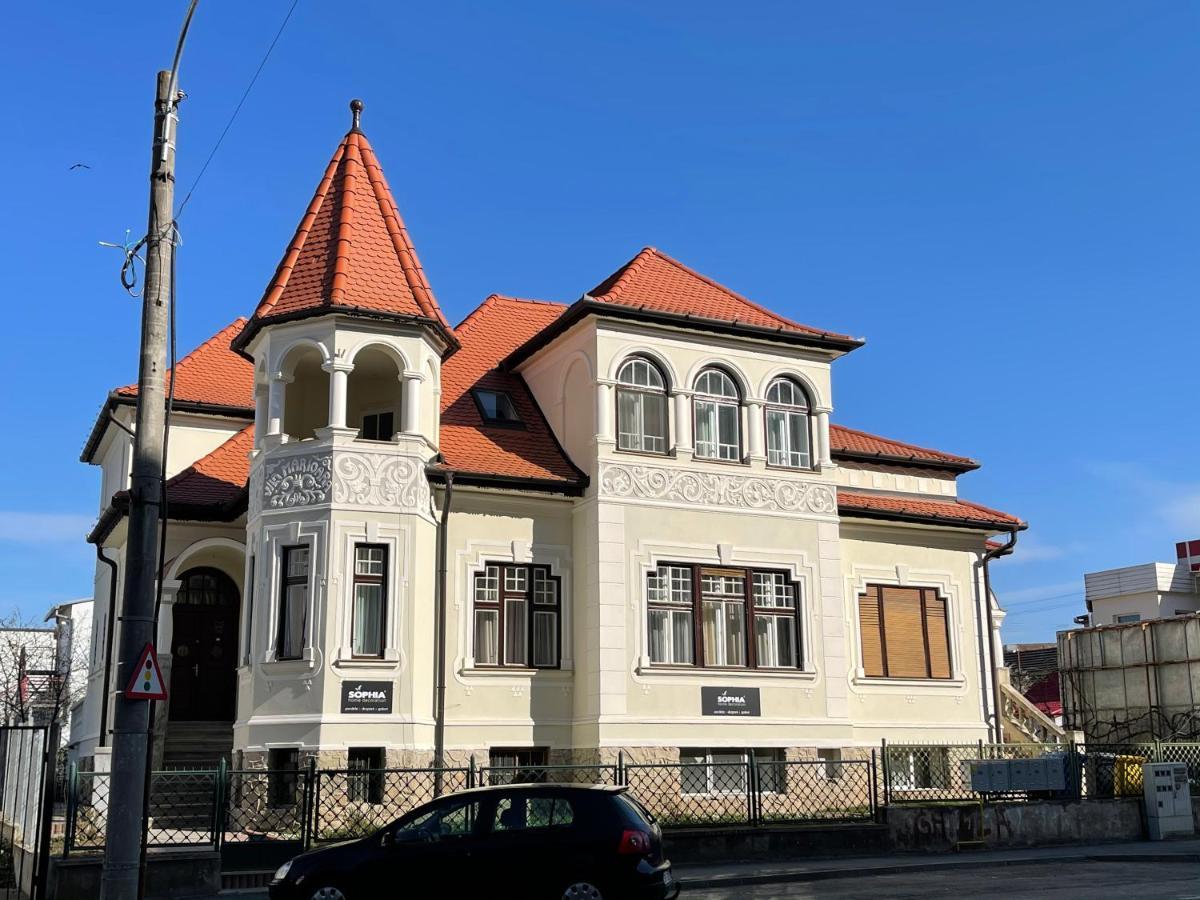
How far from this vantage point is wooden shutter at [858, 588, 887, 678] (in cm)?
2638

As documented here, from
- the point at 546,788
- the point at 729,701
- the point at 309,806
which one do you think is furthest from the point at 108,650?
the point at 546,788

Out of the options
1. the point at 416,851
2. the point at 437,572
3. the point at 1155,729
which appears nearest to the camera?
the point at 416,851

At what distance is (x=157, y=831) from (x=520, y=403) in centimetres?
1157

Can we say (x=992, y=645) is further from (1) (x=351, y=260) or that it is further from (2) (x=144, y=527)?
(2) (x=144, y=527)

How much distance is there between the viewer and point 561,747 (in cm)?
2345

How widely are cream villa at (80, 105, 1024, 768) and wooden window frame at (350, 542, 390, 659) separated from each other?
65 millimetres

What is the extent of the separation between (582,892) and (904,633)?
15668 millimetres

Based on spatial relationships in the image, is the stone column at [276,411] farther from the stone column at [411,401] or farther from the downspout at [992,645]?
the downspout at [992,645]

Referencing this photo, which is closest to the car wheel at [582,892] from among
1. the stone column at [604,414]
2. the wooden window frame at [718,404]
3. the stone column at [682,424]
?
the stone column at [604,414]

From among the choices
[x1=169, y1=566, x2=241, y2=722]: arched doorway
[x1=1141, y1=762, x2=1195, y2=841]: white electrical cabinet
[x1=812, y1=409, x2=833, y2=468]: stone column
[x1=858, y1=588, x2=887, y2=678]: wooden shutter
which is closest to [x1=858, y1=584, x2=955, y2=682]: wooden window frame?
[x1=858, y1=588, x2=887, y2=678]: wooden shutter

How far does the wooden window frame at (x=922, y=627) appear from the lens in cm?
2652

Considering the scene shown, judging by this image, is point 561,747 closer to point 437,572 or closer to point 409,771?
point 437,572

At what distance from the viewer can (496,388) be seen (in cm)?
2725

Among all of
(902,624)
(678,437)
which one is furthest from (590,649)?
(902,624)
